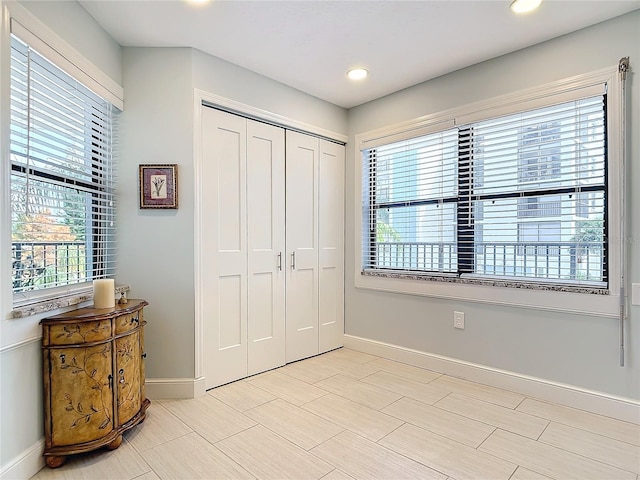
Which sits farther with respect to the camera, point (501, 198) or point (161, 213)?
point (501, 198)

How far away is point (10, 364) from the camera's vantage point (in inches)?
67.5

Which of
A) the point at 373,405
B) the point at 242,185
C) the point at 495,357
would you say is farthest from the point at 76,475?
the point at 495,357

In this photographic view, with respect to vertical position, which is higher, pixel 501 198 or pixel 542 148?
pixel 542 148

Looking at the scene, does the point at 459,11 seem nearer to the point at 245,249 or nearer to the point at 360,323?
the point at 245,249

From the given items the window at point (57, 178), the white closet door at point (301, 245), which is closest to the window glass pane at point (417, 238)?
the white closet door at point (301, 245)

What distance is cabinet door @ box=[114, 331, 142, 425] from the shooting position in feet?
6.86

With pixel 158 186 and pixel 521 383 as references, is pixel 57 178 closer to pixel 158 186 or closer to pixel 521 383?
pixel 158 186

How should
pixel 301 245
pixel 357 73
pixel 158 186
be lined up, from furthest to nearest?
pixel 301 245 → pixel 357 73 → pixel 158 186

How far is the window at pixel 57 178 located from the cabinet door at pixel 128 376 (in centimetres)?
51

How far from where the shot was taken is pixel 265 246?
3.26 metres

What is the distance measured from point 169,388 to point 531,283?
2799 millimetres

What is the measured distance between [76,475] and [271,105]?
290 centimetres

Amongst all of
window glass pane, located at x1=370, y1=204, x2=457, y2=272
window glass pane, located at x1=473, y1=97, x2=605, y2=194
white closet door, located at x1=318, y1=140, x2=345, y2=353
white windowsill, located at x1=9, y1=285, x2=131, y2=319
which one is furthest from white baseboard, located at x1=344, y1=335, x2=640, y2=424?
white windowsill, located at x1=9, y1=285, x2=131, y2=319

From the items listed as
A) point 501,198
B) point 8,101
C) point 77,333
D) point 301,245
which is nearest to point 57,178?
point 8,101
